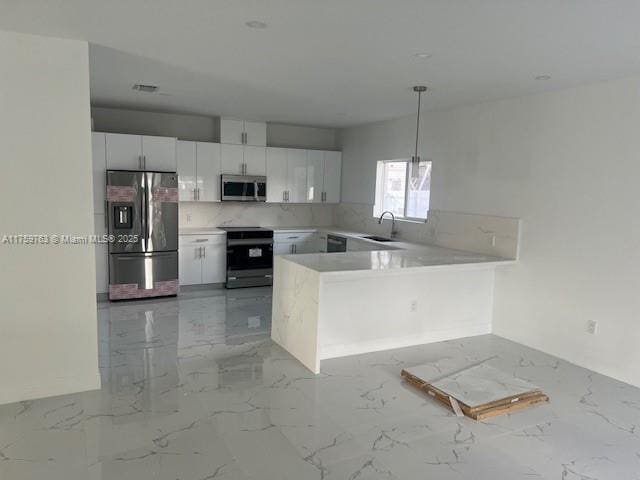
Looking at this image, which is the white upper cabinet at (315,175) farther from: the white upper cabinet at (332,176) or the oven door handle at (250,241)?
the oven door handle at (250,241)

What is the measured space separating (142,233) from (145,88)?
185 centimetres

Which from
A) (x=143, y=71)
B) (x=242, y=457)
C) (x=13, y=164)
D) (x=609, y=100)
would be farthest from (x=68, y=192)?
(x=609, y=100)

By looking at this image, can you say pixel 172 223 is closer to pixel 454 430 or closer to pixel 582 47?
pixel 454 430

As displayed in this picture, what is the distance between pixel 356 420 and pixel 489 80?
292 cm

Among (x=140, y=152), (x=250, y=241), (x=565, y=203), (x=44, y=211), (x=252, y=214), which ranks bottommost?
(x=250, y=241)

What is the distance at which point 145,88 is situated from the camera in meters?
4.77

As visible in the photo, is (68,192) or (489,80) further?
(489,80)

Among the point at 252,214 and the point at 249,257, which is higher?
the point at 252,214

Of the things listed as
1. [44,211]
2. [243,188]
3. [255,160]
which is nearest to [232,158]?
[255,160]

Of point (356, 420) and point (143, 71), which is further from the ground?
point (143, 71)

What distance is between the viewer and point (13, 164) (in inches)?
122

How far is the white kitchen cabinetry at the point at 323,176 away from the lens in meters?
7.47

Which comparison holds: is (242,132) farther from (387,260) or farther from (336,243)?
(387,260)

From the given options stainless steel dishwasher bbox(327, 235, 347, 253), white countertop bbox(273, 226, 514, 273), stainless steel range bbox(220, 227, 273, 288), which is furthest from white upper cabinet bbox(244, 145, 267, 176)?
white countertop bbox(273, 226, 514, 273)
